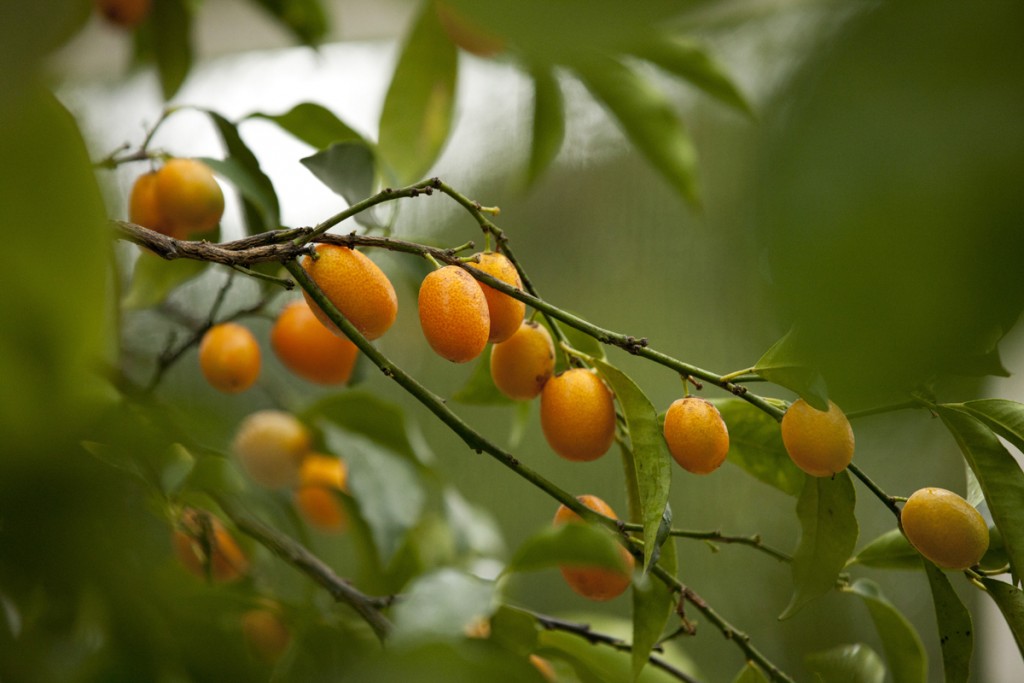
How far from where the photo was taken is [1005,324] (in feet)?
0.23

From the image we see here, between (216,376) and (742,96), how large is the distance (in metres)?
0.42

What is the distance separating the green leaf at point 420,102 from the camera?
0.52 m

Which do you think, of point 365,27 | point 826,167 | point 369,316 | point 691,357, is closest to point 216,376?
point 369,316

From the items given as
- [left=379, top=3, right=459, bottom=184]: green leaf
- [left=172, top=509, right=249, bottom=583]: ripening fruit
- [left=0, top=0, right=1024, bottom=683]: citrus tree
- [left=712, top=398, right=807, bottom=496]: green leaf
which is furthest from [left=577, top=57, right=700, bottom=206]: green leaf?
[left=172, top=509, right=249, bottom=583]: ripening fruit

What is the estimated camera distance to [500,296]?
0.31 metres

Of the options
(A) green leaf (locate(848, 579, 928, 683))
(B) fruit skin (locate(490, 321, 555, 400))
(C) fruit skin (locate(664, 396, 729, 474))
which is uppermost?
(A) green leaf (locate(848, 579, 928, 683))

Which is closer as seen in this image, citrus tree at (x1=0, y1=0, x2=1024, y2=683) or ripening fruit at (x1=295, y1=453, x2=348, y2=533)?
citrus tree at (x1=0, y1=0, x2=1024, y2=683)

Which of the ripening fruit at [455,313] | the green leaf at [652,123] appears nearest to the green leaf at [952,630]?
the ripening fruit at [455,313]

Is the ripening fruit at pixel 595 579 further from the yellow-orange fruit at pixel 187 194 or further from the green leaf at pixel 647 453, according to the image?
the yellow-orange fruit at pixel 187 194

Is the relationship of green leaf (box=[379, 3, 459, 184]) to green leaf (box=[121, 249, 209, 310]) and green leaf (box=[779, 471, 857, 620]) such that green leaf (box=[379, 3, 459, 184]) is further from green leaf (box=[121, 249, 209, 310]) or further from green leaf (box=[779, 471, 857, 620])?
green leaf (box=[779, 471, 857, 620])

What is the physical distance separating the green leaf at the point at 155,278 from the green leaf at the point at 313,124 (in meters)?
0.09

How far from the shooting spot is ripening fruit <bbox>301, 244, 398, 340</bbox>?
0.30 meters

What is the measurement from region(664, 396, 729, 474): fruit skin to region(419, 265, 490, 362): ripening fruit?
0.08 m

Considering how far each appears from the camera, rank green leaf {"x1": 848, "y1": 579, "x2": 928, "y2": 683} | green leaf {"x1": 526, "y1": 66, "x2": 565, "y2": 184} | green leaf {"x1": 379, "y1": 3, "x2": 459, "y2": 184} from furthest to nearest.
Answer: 1. green leaf {"x1": 526, "y1": 66, "x2": 565, "y2": 184}
2. green leaf {"x1": 379, "y1": 3, "x2": 459, "y2": 184}
3. green leaf {"x1": 848, "y1": 579, "x2": 928, "y2": 683}
